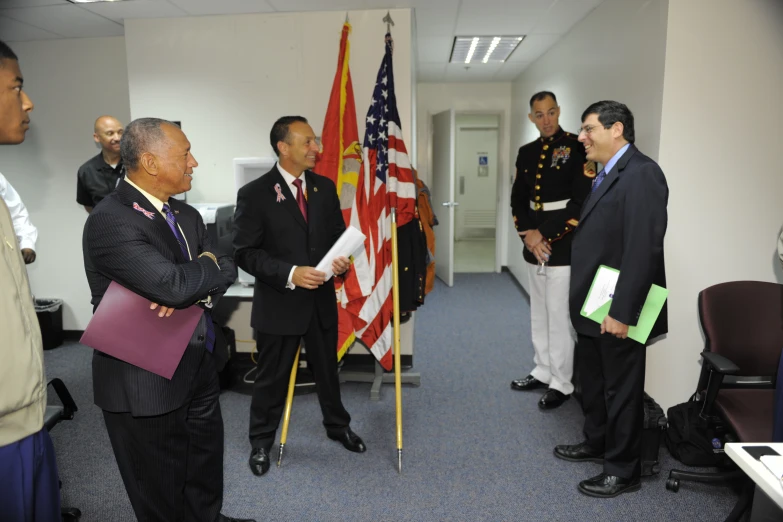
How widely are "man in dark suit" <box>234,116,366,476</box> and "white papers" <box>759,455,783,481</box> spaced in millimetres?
1611

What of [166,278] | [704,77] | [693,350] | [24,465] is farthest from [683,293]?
[24,465]

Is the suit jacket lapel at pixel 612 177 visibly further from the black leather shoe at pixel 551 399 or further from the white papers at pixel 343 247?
the black leather shoe at pixel 551 399

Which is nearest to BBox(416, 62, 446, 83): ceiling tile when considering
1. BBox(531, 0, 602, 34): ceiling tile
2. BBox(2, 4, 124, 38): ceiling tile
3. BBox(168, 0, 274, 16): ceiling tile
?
BBox(531, 0, 602, 34): ceiling tile

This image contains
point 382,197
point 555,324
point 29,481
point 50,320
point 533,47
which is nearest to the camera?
point 29,481

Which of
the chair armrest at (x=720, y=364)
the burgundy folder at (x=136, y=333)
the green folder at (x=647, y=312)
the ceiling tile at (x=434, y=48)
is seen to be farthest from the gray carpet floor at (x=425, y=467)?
the ceiling tile at (x=434, y=48)

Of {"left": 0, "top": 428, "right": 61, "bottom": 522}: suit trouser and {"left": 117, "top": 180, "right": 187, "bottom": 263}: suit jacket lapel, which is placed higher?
{"left": 117, "top": 180, "right": 187, "bottom": 263}: suit jacket lapel

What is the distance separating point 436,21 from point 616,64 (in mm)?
1467

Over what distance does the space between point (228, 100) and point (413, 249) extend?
1.84 m

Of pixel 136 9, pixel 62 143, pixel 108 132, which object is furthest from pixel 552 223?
pixel 62 143

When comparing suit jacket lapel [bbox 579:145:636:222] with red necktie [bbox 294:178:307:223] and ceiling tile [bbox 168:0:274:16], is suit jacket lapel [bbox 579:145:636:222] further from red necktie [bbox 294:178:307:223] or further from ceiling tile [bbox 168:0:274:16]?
ceiling tile [bbox 168:0:274:16]

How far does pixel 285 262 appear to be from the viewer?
7.95ft

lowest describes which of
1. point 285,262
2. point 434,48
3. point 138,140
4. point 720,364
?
point 720,364

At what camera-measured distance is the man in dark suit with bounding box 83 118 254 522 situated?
5.03ft

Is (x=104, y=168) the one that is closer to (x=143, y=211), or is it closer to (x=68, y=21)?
(x=68, y=21)
